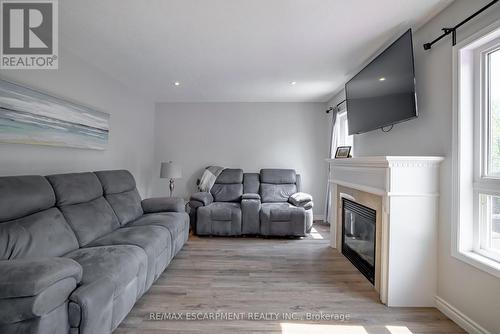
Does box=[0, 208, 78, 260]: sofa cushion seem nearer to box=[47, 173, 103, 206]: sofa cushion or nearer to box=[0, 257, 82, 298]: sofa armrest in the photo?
box=[47, 173, 103, 206]: sofa cushion

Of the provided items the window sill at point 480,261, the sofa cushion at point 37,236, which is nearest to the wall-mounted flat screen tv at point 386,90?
the window sill at point 480,261

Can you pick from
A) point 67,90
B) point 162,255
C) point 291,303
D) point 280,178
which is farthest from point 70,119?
point 280,178

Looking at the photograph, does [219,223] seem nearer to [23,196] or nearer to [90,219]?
[90,219]

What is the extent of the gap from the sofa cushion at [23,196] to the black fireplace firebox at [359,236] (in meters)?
2.90

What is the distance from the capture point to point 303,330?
5.51 ft

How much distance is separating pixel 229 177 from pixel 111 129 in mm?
2074

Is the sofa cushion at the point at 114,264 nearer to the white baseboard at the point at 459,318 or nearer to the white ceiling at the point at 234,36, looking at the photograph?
the white ceiling at the point at 234,36

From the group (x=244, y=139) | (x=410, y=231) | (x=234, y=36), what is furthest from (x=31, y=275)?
(x=244, y=139)

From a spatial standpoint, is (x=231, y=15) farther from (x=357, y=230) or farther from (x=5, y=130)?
(x=357, y=230)

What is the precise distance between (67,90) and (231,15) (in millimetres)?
1974

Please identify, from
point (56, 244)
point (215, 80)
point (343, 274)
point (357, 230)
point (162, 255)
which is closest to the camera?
point (56, 244)

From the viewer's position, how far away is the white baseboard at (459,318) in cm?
159

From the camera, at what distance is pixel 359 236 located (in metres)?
2.76

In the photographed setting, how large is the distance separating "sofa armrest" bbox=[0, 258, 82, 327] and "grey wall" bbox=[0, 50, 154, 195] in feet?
4.38
